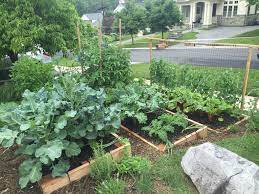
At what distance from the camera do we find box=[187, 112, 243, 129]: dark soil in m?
4.61

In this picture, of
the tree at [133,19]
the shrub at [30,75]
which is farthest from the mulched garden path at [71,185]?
the tree at [133,19]

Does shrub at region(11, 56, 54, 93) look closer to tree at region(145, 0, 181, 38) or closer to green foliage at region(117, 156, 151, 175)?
green foliage at region(117, 156, 151, 175)

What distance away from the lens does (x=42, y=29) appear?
627 cm

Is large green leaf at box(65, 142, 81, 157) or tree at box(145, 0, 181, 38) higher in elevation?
tree at box(145, 0, 181, 38)

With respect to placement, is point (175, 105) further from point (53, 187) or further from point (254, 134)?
point (53, 187)

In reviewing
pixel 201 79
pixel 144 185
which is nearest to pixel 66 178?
pixel 144 185

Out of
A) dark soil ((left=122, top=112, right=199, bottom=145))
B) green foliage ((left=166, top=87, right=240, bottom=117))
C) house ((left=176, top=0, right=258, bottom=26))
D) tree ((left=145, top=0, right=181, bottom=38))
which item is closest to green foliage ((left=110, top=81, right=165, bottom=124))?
dark soil ((left=122, top=112, right=199, bottom=145))

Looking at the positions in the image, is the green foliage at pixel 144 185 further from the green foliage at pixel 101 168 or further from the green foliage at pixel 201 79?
the green foliage at pixel 201 79

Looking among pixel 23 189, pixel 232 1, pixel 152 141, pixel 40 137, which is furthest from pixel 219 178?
pixel 232 1

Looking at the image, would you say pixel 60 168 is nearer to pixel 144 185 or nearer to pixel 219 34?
pixel 144 185

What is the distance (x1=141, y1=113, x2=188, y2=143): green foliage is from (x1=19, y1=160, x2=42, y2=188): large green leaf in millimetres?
1757

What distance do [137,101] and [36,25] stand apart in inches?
143

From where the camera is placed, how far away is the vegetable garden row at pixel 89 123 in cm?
301

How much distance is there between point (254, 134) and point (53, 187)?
3.25m
